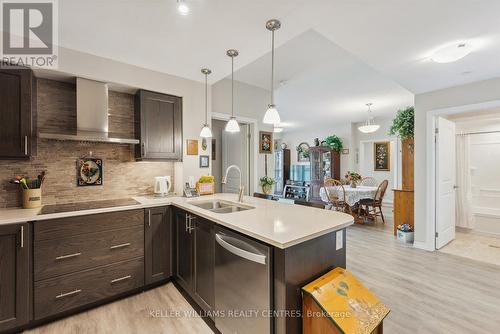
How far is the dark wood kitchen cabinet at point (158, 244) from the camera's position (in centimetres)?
231

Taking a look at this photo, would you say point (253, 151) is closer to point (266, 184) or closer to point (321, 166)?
point (266, 184)

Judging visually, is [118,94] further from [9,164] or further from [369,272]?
[369,272]

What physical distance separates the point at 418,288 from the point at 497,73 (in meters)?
2.78

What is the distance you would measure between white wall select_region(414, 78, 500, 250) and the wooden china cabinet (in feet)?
12.0

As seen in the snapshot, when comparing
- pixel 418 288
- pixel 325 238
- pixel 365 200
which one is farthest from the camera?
pixel 365 200

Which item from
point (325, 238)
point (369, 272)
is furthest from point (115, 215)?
point (369, 272)

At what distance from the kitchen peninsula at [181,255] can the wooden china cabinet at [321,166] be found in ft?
17.6

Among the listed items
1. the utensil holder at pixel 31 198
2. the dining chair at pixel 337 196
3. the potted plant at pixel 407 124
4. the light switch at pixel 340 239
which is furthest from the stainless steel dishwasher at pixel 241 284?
the dining chair at pixel 337 196

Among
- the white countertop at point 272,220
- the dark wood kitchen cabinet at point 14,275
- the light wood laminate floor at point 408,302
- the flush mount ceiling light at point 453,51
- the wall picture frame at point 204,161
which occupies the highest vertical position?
the flush mount ceiling light at point 453,51

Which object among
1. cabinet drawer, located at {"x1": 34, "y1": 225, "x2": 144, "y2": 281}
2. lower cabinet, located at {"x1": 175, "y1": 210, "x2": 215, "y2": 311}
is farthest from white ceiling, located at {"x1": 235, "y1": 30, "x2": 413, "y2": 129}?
cabinet drawer, located at {"x1": 34, "y1": 225, "x2": 144, "y2": 281}

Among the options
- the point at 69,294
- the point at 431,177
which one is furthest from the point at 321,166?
the point at 69,294

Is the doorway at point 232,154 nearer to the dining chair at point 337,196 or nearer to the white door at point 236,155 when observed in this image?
the white door at point 236,155

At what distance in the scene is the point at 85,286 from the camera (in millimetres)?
1990

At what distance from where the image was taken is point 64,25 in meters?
1.92
